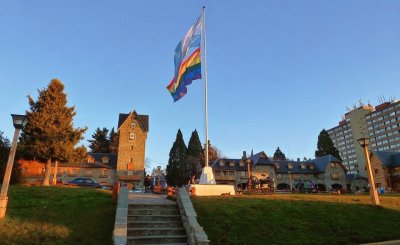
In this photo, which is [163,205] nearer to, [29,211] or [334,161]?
[29,211]

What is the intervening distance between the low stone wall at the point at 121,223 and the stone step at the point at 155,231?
506 millimetres

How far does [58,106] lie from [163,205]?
23.5m

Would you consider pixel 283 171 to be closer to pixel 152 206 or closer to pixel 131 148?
pixel 131 148

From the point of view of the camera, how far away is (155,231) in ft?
36.1

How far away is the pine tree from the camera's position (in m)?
75.1

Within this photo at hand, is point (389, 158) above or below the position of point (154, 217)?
above

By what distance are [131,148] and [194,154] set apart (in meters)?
20.5

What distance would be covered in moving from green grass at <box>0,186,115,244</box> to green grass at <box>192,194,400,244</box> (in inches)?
152

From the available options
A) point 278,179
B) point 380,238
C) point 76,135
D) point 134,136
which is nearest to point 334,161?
point 278,179

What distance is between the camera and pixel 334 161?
75.5m

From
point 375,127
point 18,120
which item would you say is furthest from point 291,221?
point 375,127

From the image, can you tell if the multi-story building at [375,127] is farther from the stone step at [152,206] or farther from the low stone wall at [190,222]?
the stone step at [152,206]

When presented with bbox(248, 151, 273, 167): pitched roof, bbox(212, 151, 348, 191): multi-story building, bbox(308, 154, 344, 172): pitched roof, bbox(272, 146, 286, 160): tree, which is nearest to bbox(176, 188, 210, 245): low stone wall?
bbox(212, 151, 348, 191): multi-story building

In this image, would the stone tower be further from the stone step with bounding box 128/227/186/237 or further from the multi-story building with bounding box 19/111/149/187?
the stone step with bounding box 128/227/186/237
